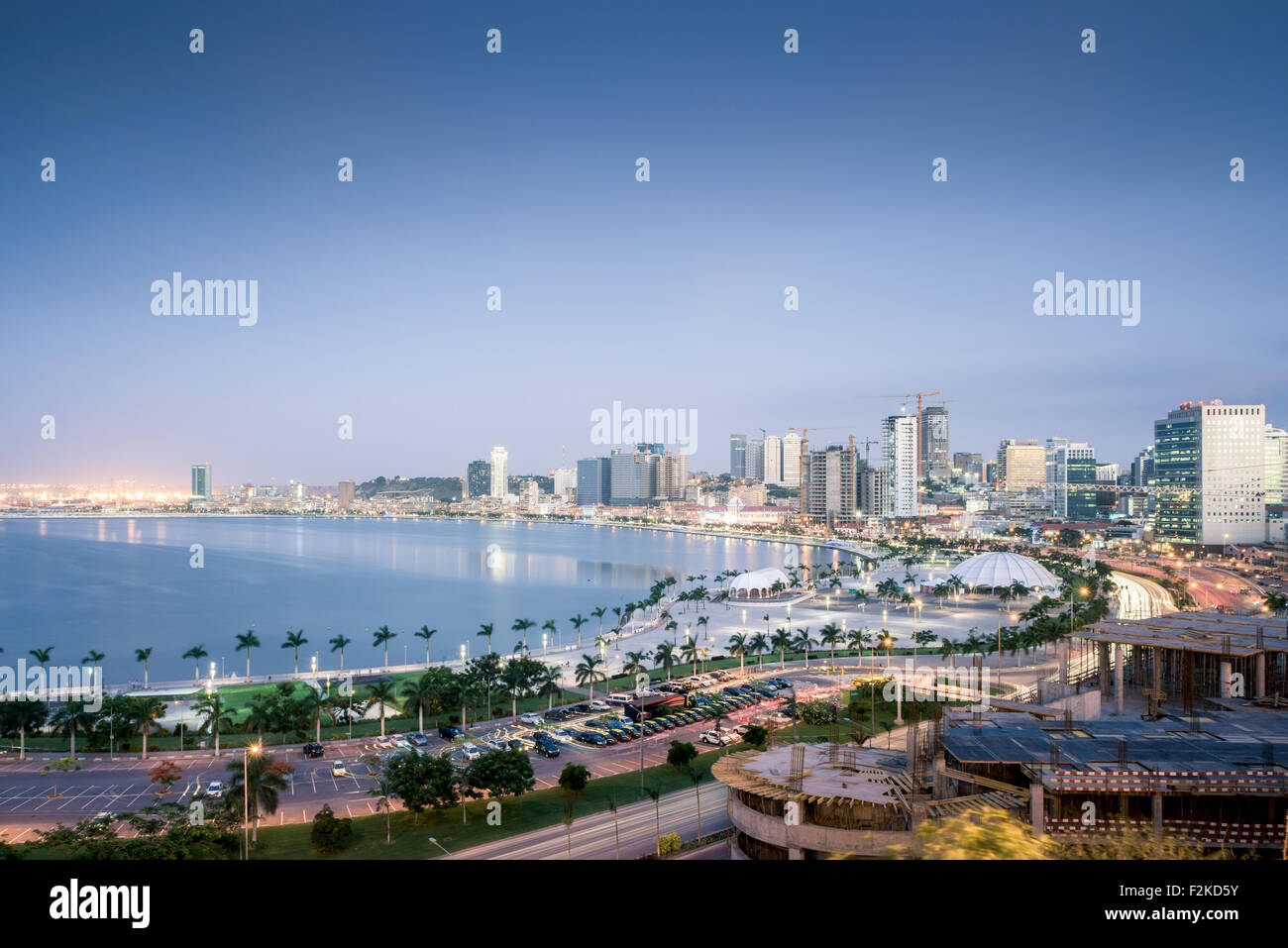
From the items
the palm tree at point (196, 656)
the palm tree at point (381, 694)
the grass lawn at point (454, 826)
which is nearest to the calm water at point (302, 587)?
the palm tree at point (196, 656)

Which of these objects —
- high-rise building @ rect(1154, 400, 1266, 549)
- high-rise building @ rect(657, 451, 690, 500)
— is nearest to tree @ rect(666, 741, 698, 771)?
high-rise building @ rect(1154, 400, 1266, 549)

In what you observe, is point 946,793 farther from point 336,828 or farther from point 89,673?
point 89,673

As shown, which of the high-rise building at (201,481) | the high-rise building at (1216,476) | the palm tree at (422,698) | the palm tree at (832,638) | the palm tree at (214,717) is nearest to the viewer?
the palm tree at (214,717)

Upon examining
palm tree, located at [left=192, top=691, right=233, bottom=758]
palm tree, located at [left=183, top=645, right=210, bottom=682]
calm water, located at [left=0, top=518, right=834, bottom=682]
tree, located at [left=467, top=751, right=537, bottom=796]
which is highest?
tree, located at [left=467, top=751, right=537, bottom=796]

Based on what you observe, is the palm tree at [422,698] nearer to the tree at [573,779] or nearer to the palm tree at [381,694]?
the palm tree at [381,694]

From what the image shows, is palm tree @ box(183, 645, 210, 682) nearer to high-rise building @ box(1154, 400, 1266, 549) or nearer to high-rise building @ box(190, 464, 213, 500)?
high-rise building @ box(1154, 400, 1266, 549)

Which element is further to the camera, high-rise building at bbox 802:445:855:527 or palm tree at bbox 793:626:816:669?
high-rise building at bbox 802:445:855:527
